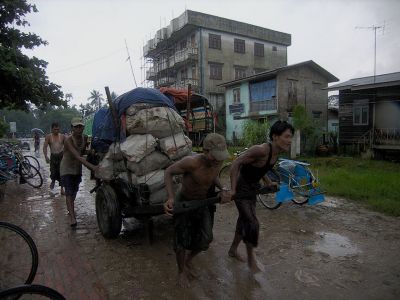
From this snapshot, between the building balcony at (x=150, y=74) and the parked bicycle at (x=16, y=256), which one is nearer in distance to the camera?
the parked bicycle at (x=16, y=256)

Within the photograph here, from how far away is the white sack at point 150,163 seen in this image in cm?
470

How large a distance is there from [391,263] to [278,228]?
1.86 m

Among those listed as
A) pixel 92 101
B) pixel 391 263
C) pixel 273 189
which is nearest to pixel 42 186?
pixel 273 189

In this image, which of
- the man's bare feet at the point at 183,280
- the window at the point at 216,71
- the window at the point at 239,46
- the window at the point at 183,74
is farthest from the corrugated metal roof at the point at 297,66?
the man's bare feet at the point at 183,280

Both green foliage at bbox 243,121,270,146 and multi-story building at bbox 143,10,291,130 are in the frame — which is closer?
green foliage at bbox 243,121,270,146

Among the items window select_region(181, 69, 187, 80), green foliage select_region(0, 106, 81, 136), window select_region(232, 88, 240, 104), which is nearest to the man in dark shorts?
window select_region(232, 88, 240, 104)

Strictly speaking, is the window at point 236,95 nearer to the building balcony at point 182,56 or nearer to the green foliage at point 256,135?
the building balcony at point 182,56

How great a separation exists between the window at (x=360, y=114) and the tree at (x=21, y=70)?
51.1 feet

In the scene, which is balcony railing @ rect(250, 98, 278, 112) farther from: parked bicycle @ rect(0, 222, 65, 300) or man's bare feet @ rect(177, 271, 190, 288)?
parked bicycle @ rect(0, 222, 65, 300)

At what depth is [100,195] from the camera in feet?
17.4

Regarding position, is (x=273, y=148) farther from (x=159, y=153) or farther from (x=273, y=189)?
(x=159, y=153)

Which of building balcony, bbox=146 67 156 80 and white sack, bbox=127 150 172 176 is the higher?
building balcony, bbox=146 67 156 80

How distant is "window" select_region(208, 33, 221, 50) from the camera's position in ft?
100

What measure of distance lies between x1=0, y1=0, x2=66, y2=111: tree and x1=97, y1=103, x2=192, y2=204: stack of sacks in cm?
585
